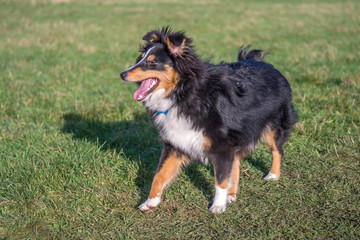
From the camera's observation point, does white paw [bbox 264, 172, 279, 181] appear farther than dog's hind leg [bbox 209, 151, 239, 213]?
Yes

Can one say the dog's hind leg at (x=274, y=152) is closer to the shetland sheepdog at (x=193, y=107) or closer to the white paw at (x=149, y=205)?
the shetland sheepdog at (x=193, y=107)

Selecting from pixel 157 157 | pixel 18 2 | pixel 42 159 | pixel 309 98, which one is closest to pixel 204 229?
pixel 157 157

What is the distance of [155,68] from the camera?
3246mm

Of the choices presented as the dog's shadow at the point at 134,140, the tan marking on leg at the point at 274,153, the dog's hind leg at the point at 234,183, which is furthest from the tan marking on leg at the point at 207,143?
the tan marking on leg at the point at 274,153

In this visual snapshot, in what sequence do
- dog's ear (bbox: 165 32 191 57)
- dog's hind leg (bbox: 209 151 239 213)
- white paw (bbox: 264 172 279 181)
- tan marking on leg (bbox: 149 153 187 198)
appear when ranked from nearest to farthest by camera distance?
dog's ear (bbox: 165 32 191 57) → dog's hind leg (bbox: 209 151 239 213) → tan marking on leg (bbox: 149 153 187 198) → white paw (bbox: 264 172 279 181)

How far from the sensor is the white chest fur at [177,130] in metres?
3.25

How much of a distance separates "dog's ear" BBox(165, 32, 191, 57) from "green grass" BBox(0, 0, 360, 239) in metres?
0.56

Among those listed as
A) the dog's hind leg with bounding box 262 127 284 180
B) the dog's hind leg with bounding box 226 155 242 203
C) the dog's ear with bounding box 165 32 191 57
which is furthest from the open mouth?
the dog's hind leg with bounding box 262 127 284 180

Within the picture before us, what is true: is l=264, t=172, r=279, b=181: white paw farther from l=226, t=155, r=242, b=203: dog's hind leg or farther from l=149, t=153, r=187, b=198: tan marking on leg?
l=149, t=153, r=187, b=198: tan marking on leg

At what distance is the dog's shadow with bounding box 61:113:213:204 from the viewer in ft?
13.1

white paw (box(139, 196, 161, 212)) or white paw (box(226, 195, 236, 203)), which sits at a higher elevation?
white paw (box(139, 196, 161, 212))

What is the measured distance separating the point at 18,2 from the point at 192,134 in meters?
22.5

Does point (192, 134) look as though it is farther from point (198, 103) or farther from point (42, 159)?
point (42, 159)

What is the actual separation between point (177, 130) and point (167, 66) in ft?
1.92
